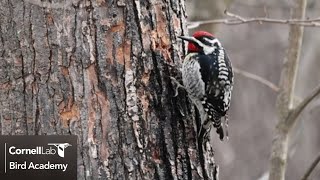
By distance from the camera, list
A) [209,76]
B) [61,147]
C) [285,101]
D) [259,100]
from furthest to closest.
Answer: [259,100] < [285,101] < [209,76] < [61,147]

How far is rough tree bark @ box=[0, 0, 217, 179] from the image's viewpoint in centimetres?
311

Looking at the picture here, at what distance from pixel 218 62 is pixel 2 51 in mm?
1051

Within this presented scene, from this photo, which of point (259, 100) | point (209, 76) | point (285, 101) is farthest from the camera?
point (259, 100)

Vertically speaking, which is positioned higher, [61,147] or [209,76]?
[209,76]

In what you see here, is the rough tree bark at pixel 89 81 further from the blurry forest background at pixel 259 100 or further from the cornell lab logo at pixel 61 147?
the blurry forest background at pixel 259 100

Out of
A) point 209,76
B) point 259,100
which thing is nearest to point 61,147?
point 209,76

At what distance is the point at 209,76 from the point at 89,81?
30.0 inches

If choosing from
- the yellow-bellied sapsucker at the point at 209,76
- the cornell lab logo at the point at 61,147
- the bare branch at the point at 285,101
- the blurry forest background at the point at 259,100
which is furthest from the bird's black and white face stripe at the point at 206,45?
the blurry forest background at the point at 259,100

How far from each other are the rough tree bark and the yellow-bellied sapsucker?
1.17 feet

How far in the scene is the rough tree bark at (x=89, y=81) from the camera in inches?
122

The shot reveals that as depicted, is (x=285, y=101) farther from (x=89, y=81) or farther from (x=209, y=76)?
(x=89, y=81)

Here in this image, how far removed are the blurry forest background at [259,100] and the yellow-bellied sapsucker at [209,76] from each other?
274 inches

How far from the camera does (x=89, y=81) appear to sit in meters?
3.14

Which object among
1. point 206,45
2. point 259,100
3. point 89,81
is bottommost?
point 89,81
